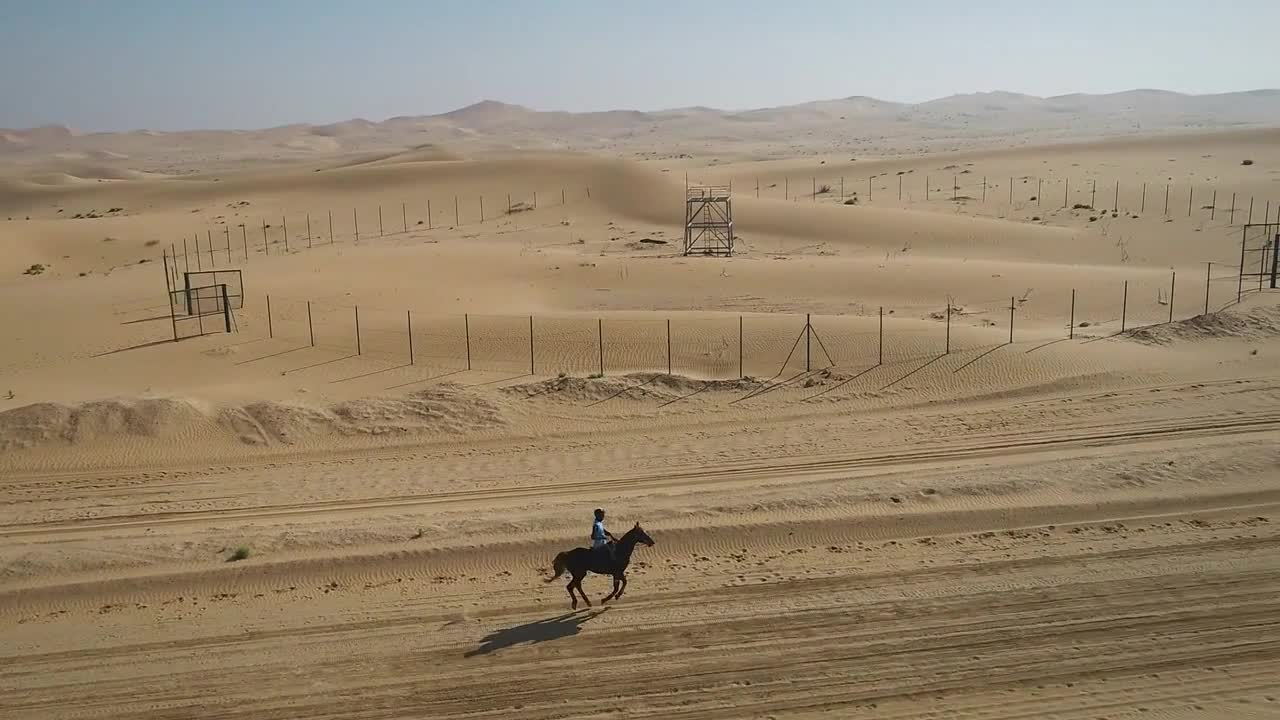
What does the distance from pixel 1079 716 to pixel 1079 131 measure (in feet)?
643

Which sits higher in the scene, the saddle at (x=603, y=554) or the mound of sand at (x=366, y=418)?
the saddle at (x=603, y=554)

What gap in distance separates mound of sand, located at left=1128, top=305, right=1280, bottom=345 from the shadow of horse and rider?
69.5 feet

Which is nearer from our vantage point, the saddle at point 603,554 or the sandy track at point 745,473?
the saddle at point 603,554

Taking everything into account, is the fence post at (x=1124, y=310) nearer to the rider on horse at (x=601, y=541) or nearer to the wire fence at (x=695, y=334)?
the wire fence at (x=695, y=334)

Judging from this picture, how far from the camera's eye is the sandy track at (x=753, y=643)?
11094 millimetres

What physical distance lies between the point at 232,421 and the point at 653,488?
1117 centimetres

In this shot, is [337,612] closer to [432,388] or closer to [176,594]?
[176,594]

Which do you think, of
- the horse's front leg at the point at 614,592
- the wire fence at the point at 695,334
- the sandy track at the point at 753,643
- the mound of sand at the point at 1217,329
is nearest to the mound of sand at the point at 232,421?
the wire fence at the point at 695,334

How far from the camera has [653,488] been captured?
1867 centimetres

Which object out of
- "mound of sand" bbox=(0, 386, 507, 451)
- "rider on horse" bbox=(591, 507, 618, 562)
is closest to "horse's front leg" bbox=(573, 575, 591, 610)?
"rider on horse" bbox=(591, 507, 618, 562)

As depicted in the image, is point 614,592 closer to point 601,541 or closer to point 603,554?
point 603,554

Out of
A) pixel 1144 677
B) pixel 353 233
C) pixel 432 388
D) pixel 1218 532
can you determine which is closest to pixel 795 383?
pixel 432 388

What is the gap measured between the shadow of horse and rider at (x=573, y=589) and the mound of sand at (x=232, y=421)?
10.6m

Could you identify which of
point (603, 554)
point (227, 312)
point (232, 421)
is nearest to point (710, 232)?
point (227, 312)
